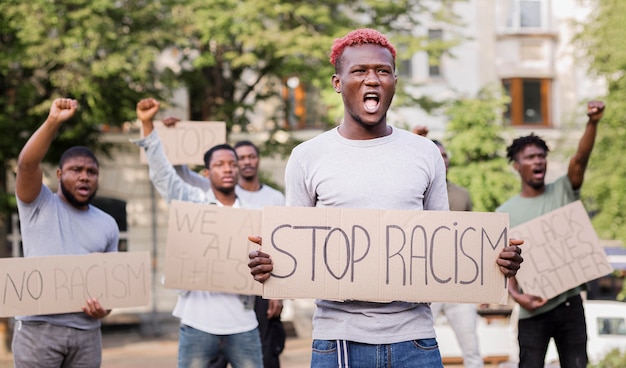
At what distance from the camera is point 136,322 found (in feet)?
67.4

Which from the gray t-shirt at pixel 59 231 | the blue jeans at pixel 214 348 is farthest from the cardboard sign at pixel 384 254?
the blue jeans at pixel 214 348

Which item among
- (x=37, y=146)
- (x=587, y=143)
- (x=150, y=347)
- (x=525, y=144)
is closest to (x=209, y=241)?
(x=37, y=146)

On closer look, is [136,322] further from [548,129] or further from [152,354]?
[548,129]

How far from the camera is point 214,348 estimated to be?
558cm

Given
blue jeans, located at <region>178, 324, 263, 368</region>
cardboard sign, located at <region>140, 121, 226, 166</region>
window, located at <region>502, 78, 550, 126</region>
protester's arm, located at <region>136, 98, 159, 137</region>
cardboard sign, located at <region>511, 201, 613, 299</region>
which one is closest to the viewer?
blue jeans, located at <region>178, 324, 263, 368</region>

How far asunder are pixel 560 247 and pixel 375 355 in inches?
113

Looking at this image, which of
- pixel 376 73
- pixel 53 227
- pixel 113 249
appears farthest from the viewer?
pixel 113 249

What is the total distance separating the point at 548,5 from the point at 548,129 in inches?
118

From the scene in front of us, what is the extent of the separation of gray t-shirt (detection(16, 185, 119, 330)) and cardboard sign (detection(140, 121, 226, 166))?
6.94 ft

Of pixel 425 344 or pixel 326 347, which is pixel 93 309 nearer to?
pixel 326 347

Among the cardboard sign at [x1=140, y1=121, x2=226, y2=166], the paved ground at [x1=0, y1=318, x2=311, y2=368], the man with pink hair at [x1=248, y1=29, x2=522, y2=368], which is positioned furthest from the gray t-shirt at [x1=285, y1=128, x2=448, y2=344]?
the paved ground at [x1=0, y1=318, x2=311, y2=368]

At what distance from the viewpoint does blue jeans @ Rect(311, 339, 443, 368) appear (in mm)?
3406

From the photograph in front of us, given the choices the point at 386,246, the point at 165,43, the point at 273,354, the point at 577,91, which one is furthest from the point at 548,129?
the point at 386,246

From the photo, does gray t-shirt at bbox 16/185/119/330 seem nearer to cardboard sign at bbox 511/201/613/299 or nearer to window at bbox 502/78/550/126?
cardboard sign at bbox 511/201/613/299
